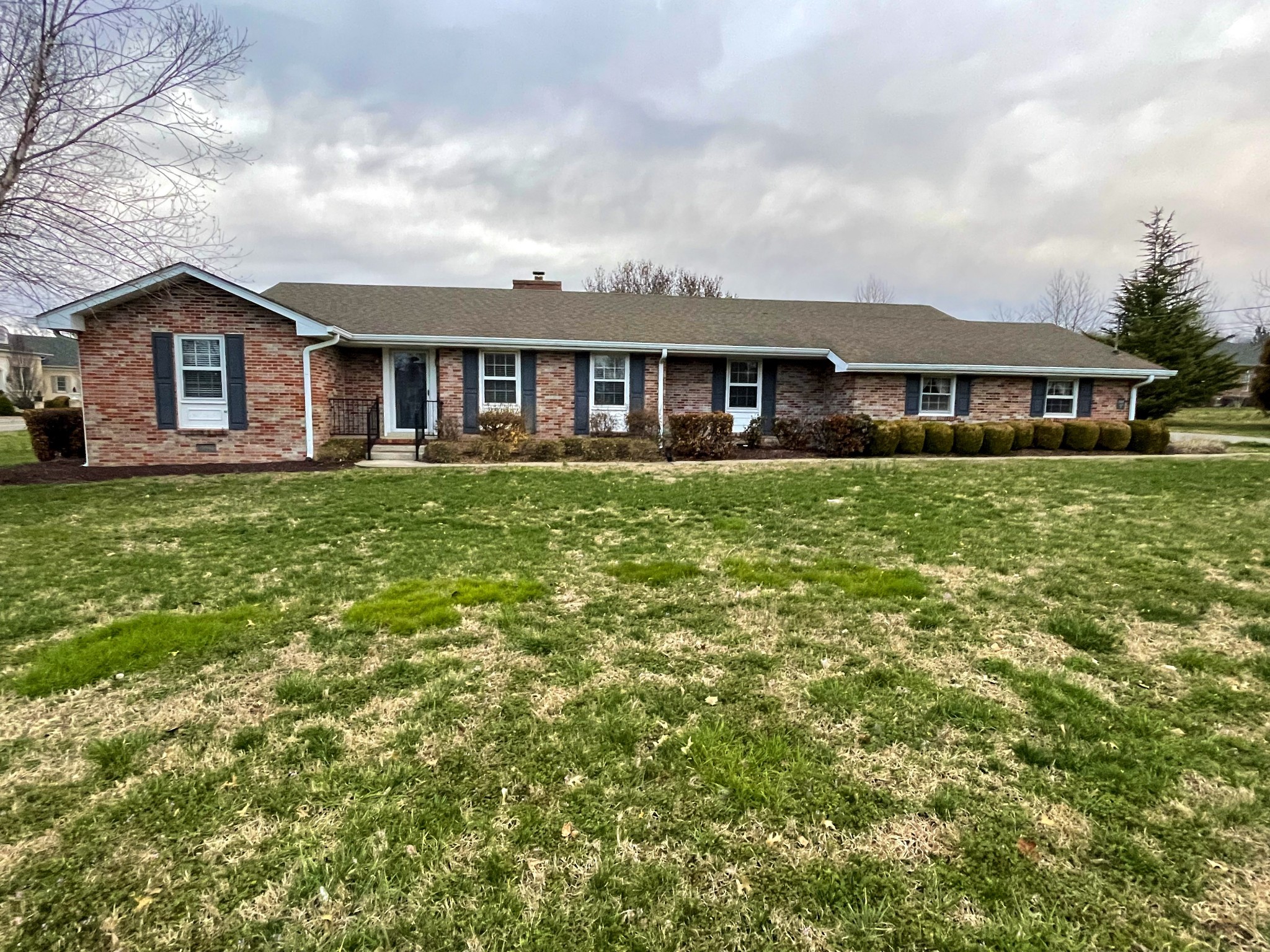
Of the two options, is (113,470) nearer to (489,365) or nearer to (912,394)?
(489,365)

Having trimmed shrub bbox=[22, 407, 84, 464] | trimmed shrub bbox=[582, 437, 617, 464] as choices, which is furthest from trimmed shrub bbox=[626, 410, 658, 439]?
trimmed shrub bbox=[22, 407, 84, 464]

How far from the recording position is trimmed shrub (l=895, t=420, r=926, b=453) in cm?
1415

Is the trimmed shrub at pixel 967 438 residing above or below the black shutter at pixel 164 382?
below

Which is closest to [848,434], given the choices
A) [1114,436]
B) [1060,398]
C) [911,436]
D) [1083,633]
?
[911,436]

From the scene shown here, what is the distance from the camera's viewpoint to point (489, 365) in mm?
14969

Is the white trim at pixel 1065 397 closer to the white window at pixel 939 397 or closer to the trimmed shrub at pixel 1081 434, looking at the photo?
the trimmed shrub at pixel 1081 434

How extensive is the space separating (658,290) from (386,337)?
79.5 feet

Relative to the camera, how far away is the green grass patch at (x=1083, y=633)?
151 inches

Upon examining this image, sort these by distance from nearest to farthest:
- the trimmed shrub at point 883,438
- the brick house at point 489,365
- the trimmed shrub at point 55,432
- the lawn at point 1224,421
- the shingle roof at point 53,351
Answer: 1. the brick house at point 489,365
2. the trimmed shrub at point 55,432
3. the trimmed shrub at point 883,438
4. the lawn at point 1224,421
5. the shingle roof at point 53,351

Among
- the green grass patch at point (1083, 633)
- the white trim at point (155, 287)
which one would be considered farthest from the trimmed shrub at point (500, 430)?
the green grass patch at point (1083, 633)

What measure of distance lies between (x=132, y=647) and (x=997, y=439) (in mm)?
15472

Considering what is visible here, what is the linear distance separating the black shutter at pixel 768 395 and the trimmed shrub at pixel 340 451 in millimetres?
9641

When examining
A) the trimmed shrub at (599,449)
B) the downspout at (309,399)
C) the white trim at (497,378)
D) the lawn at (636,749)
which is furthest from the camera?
A: the white trim at (497,378)

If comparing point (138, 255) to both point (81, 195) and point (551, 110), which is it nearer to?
point (81, 195)
